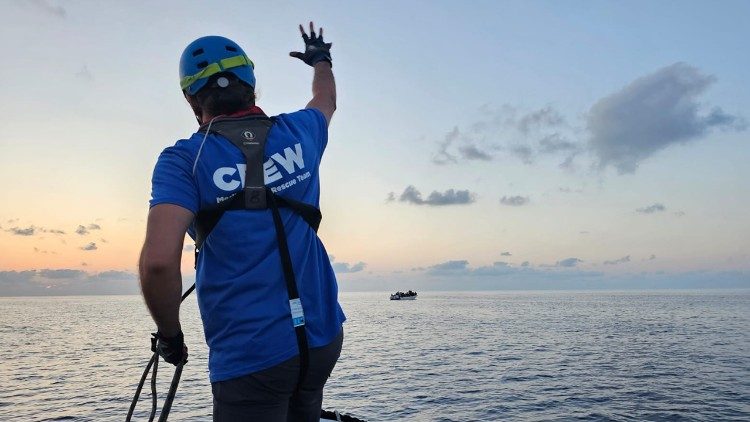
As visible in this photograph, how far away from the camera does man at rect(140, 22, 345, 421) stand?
2.62 meters

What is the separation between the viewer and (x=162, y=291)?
2.59m

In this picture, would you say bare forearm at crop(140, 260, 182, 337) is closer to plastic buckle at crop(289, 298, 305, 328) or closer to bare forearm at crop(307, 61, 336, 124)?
plastic buckle at crop(289, 298, 305, 328)

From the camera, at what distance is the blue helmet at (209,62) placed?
3.10m

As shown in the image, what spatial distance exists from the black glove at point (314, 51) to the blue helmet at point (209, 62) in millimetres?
1177

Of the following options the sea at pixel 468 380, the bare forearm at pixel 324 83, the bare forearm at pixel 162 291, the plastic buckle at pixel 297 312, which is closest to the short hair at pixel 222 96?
the bare forearm at pixel 324 83

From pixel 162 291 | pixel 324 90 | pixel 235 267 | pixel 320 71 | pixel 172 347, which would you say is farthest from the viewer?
pixel 320 71

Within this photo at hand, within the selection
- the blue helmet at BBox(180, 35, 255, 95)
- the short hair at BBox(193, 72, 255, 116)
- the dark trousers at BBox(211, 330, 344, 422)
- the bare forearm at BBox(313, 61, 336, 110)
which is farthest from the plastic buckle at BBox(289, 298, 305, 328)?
the bare forearm at BBox(313, 61, 336, 110)

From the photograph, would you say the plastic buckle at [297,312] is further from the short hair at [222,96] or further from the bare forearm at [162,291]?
the short hair at [222,96]

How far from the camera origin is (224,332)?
2799 millimetres

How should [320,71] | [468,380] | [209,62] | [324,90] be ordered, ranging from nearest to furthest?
[209,62]
[324,90]
[320,71]
[468,380]

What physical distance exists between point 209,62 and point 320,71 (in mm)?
1304

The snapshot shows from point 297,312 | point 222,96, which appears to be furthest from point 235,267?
point 222,96

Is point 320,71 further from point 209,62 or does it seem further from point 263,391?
point 263,391

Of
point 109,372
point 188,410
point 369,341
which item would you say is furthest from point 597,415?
point 369,341
